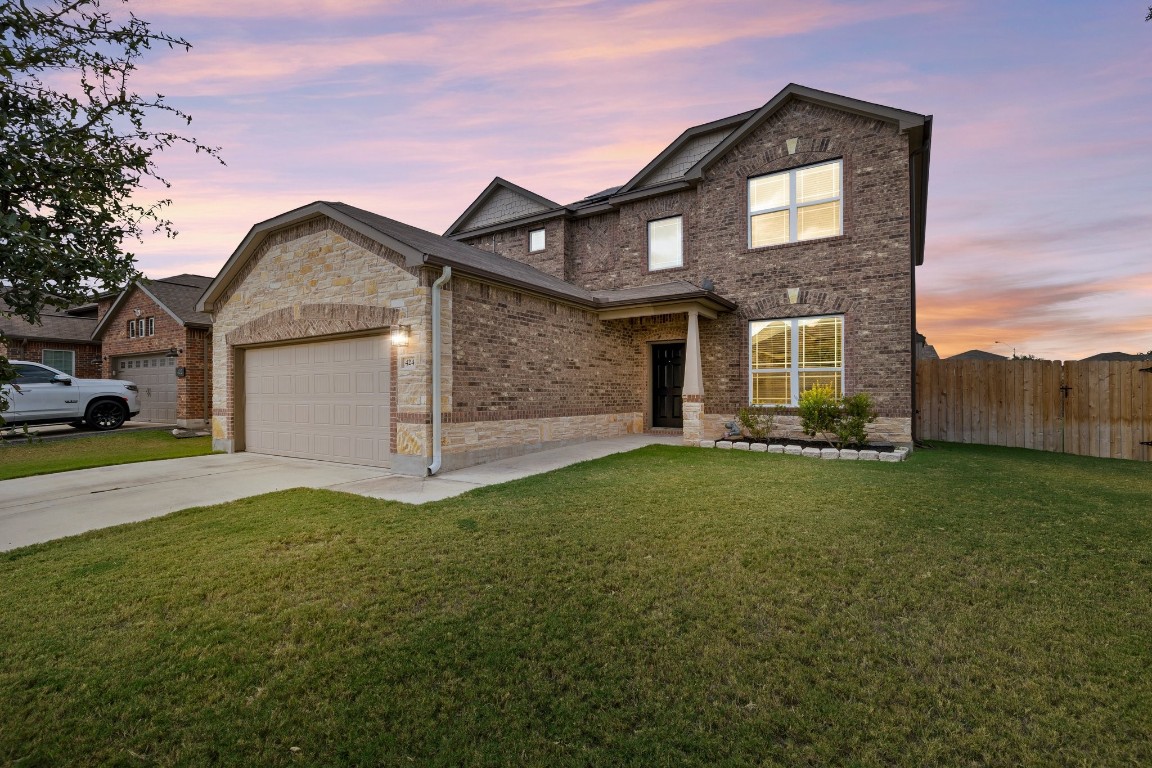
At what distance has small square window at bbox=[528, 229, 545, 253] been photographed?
15242 mm

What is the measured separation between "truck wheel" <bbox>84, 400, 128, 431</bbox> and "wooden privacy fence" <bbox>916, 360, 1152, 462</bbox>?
2174cm

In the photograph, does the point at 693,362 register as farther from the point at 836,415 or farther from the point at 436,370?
the point at 436,370

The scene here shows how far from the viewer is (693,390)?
10.6m

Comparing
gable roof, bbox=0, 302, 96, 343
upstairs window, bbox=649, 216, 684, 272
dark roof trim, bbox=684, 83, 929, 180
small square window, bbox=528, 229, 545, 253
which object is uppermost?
dark roof trim, bbox=684, 83, 929, 180

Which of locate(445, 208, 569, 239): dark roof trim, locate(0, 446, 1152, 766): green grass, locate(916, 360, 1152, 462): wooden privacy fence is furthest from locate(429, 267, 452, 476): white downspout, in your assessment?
locate(916, 360, 1152, 462): wooden privacy fence

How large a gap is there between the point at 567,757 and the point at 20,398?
16.9m

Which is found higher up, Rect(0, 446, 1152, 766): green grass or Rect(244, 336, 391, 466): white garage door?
Rect(244, 336, 391, 466): white garage door

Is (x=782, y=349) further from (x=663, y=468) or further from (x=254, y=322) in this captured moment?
(x=254, y=322)

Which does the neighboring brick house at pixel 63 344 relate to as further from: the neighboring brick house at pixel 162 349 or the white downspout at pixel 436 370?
the white downspout at pixel 436 370

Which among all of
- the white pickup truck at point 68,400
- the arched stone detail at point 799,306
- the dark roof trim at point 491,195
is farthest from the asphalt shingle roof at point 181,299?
the arched stone detail at point 799,306

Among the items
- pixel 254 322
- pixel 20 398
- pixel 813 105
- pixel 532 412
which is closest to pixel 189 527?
pixel 532 412

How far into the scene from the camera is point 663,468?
7.75 metres

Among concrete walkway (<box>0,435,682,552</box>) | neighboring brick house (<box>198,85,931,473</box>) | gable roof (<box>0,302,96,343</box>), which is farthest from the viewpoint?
gable roof (<box>0,302,96,343</box>)

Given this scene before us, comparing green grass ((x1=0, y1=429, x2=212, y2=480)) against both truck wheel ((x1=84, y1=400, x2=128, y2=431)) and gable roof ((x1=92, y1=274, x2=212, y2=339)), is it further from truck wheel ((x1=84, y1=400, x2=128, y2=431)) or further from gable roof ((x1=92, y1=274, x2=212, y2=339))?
gable roof ((x1=92, y1=274, x2=212, y2=339))
